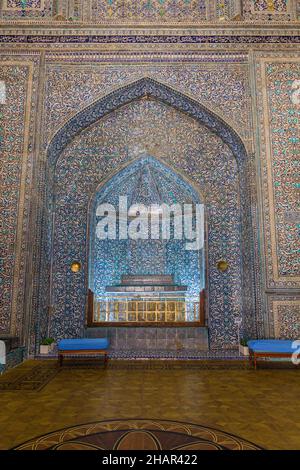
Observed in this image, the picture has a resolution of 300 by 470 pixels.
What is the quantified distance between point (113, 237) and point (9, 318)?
2.47 m

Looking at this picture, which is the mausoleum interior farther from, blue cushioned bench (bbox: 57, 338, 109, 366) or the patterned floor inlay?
the patterned floor inlay

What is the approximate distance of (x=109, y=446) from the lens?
6.98ft

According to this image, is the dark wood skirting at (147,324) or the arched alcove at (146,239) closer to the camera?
the dark wood skirting at (147,324)

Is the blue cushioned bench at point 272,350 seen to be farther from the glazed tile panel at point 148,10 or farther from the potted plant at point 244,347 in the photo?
the glazed tile panel at point 148,10

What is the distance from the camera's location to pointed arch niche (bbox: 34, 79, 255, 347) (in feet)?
19.8

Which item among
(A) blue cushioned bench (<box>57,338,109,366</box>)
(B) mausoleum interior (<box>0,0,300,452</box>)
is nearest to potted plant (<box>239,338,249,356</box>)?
(B) mausoleum interior (<box>0,0,300,452</box>)

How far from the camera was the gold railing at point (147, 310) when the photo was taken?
6414 mm

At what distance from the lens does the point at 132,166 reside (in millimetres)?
6688

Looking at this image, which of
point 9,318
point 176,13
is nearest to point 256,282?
point 9,318

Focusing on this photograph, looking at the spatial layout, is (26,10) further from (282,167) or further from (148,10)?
(282,167)

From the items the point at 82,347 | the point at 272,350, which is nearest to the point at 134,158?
the point at 82,347

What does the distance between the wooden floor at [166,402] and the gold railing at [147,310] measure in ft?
6.60

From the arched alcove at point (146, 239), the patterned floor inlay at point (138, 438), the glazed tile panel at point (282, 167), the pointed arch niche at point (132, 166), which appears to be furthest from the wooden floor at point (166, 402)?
the arched alcove at point (146, 239)
